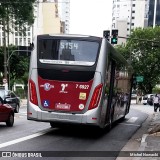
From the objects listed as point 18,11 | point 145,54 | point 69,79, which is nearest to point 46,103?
point 69,79

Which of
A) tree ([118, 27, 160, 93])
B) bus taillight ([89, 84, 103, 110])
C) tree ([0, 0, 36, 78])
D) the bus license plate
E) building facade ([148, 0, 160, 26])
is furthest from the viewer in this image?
building facade ([148, 0, 160, 26])

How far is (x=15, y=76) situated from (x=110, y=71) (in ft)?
184

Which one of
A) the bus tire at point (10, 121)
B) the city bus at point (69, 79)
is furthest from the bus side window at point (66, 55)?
the bus tire at point (10, 121)

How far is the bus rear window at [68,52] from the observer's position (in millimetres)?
12453

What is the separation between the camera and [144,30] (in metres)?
72.9

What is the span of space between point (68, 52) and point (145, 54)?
61.4 meters

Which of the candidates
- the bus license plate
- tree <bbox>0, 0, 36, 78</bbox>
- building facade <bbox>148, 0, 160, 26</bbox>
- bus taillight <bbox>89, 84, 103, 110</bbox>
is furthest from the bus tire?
building facade <bbox>148, 0, 160, 26</bbox>

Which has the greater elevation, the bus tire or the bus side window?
the bus side window

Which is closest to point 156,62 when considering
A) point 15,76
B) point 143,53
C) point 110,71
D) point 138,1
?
point 143,53

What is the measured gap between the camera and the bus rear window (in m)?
12.5

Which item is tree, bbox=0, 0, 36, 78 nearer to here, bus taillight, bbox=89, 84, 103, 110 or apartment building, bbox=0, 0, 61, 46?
bus taillight, bbox=89, 84, 103, 110

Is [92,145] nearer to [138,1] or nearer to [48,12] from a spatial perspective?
[48,12]

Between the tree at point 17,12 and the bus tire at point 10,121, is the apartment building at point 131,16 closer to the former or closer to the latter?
the tree at point 17,12

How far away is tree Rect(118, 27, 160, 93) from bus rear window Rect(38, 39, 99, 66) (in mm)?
59345
